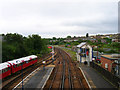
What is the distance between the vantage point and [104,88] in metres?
14.4

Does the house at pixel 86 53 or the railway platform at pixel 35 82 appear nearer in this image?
the railway platform at pixel 35 82

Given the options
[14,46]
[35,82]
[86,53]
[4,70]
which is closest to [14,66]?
[4,70]

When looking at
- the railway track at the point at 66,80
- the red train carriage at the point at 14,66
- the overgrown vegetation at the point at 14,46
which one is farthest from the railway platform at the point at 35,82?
the overgrown vegetation at the point at 14,46

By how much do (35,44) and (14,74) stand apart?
27900 mm

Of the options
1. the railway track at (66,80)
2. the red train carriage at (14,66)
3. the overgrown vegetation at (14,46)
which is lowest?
the railway track at (66,80)

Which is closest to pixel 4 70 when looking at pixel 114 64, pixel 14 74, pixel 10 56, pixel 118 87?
pixel 14 74

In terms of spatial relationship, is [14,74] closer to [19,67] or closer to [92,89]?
[19,67]

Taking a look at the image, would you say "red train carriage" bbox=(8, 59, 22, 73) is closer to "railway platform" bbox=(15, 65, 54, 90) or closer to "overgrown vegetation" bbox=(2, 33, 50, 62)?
"railway platform" bbox=(15, 65, 54, 90)

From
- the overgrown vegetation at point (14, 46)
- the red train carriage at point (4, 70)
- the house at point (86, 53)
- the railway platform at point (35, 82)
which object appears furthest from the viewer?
the house at point (86, 53)

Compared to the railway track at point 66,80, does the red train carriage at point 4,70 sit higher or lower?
higher

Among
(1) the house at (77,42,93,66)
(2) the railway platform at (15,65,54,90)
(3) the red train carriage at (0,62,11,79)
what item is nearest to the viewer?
(2) the railway platform at (15,65,54,90)

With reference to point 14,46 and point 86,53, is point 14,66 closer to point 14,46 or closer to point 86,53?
point 14,46

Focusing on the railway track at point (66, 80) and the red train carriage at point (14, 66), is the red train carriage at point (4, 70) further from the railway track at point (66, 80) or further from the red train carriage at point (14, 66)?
the railway track at point (66, 80)

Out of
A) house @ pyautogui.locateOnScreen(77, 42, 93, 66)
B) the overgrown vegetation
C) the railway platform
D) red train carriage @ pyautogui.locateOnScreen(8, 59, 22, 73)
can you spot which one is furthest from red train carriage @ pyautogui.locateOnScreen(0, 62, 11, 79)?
house @ pyautogui.locateOnScreen(77, 42, 93, 66)
